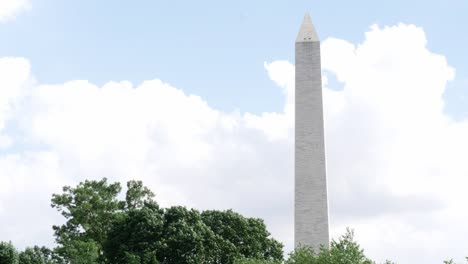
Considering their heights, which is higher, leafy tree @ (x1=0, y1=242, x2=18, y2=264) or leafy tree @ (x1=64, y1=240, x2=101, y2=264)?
leafy tree @ (x1=64, y1=240, x2=101, y2=264)

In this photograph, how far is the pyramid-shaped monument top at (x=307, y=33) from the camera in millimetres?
46062

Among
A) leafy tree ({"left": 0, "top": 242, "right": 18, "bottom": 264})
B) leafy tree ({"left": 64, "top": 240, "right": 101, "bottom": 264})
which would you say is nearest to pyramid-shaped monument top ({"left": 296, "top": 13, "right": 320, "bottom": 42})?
leafy tree ({"left": 64, "top": 240, "right": 101, "bottom": 264})

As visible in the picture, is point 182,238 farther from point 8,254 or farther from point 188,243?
point 8,254

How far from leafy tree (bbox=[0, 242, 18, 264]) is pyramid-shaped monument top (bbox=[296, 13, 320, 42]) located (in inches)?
904

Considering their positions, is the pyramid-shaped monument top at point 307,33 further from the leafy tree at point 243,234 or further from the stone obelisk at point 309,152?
the leafy tree at point 243,234

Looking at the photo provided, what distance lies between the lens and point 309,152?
44.7 m

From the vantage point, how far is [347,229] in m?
32.5

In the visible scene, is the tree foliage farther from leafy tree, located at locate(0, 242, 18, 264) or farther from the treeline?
leafy tree, located at locate(0, 242, 18, 264)

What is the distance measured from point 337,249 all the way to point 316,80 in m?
16.1

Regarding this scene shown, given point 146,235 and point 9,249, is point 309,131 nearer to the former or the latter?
point 146,235

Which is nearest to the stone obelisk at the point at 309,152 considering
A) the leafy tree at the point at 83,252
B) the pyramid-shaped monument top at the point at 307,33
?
the pyramid-shaped monument top at the point at 307,33

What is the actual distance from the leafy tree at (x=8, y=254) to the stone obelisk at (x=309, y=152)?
1933cm

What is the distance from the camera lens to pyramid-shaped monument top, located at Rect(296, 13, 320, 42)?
46.1 metres

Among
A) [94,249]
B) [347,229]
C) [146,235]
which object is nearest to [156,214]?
[146,235]
